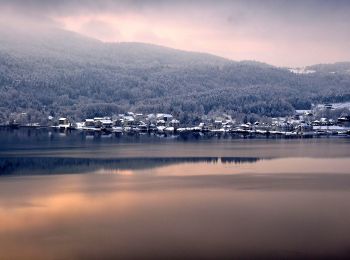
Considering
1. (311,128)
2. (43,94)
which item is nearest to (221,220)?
(311,128)

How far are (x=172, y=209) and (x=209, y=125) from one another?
1968 inches

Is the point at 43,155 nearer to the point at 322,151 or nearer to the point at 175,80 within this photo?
the point at 322,151

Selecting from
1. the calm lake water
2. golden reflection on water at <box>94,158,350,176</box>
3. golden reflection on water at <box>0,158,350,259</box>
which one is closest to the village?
golden reflection on water at <box>94,158,350,176</box>

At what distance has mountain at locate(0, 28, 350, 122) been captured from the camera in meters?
76.3

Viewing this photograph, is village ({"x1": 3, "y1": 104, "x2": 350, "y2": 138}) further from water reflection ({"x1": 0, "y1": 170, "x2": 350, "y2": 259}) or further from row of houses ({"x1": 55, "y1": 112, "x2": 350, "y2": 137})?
water reflection ({"x1": 0, "y1": 170, "x2": 350, "y2": 259})

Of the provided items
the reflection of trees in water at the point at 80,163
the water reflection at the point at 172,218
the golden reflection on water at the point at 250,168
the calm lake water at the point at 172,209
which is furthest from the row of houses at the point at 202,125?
the water reflection at the point at 172,218

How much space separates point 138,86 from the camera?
9600 centimetres

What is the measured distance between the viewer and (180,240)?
12219mm

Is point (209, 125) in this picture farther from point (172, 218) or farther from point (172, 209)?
point (172, 218)

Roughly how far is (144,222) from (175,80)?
86634 mm

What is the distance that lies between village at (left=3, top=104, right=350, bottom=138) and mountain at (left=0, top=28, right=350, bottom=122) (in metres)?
2.95

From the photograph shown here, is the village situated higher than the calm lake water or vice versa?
the village

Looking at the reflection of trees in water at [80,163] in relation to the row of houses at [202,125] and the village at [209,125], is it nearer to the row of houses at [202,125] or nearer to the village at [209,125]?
the village at [209,125]

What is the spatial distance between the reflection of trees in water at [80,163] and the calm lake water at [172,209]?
4cm
